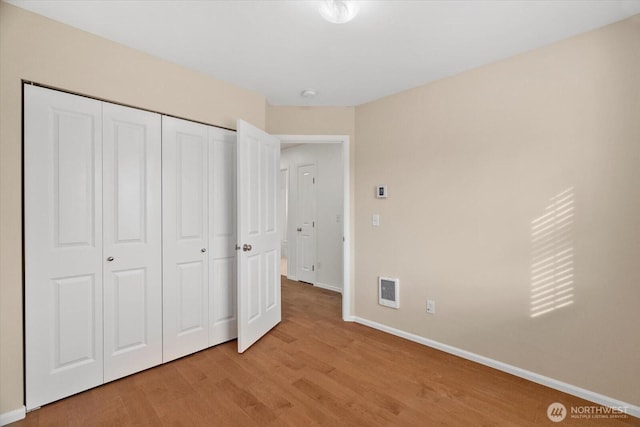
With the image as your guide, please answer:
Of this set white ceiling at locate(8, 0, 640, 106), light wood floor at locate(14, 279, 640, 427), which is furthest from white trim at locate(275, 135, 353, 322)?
white ceiling at locate(8, 0, 640, 106)

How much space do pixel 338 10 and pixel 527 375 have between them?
2.83 meters

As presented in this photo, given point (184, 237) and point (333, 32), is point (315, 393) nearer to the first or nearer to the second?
point (184, 237)

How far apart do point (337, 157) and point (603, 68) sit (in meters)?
3.20

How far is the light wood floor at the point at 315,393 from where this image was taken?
Result: 1772mm

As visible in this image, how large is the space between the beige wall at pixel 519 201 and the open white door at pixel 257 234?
43.1 inches

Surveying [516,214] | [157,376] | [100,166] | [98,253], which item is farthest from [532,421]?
[100,166]

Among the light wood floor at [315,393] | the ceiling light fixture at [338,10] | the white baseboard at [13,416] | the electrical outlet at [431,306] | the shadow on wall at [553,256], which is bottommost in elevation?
the light wood floor at [315,393]

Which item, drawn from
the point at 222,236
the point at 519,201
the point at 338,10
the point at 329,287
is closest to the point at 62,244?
the point at 222,236

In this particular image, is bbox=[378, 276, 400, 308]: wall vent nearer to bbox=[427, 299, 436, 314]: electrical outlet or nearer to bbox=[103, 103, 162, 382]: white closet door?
bbox=[427, 299, 436, 314]: electrical outlet

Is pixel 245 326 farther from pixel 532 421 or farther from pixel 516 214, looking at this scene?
pixel 516 214

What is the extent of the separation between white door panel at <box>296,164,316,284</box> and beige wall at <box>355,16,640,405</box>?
1982 mm

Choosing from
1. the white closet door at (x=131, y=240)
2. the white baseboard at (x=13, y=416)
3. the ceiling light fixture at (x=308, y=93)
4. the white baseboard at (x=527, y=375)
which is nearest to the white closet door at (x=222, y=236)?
the white closet door at (x=131, y=240)

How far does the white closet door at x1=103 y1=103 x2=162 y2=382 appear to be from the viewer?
6.96 ft

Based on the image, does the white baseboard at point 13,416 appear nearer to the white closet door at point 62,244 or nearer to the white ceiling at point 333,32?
the white closet door at point 62,244
